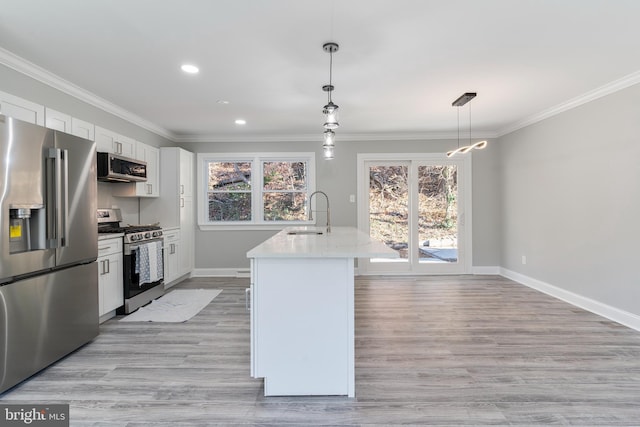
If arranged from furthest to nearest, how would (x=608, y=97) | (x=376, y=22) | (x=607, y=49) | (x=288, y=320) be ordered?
(x=608, y=97) < (x=607, y=49) < (x=376, y=22) < (x=288, y=320)

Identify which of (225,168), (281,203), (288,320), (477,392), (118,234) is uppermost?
(225,168)

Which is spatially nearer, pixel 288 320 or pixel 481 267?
pixel 288 320

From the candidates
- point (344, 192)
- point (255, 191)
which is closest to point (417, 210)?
point (344, 192)

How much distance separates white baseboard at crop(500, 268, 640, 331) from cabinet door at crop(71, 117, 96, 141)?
572 centimetres

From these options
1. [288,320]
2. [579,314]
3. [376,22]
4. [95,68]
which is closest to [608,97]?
[579,314]

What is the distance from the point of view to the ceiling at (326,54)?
2.04 metres

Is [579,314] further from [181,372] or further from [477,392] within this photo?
[181,372]

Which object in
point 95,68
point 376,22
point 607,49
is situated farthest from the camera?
point 95,68

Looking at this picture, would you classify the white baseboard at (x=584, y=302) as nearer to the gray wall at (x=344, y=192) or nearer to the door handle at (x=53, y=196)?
the gray wall at (x=344, y=192)

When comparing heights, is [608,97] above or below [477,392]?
above

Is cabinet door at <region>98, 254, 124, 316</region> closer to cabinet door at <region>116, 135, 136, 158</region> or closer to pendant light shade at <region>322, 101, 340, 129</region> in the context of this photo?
cabinet door at <region>116, 135, 136, 158</region>

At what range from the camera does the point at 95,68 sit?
288 centimetres

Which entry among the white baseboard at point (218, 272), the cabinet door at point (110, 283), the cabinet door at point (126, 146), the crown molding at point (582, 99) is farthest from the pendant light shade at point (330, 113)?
the white baseboard at point (218, 272)

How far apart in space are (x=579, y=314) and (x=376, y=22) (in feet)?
11.9
